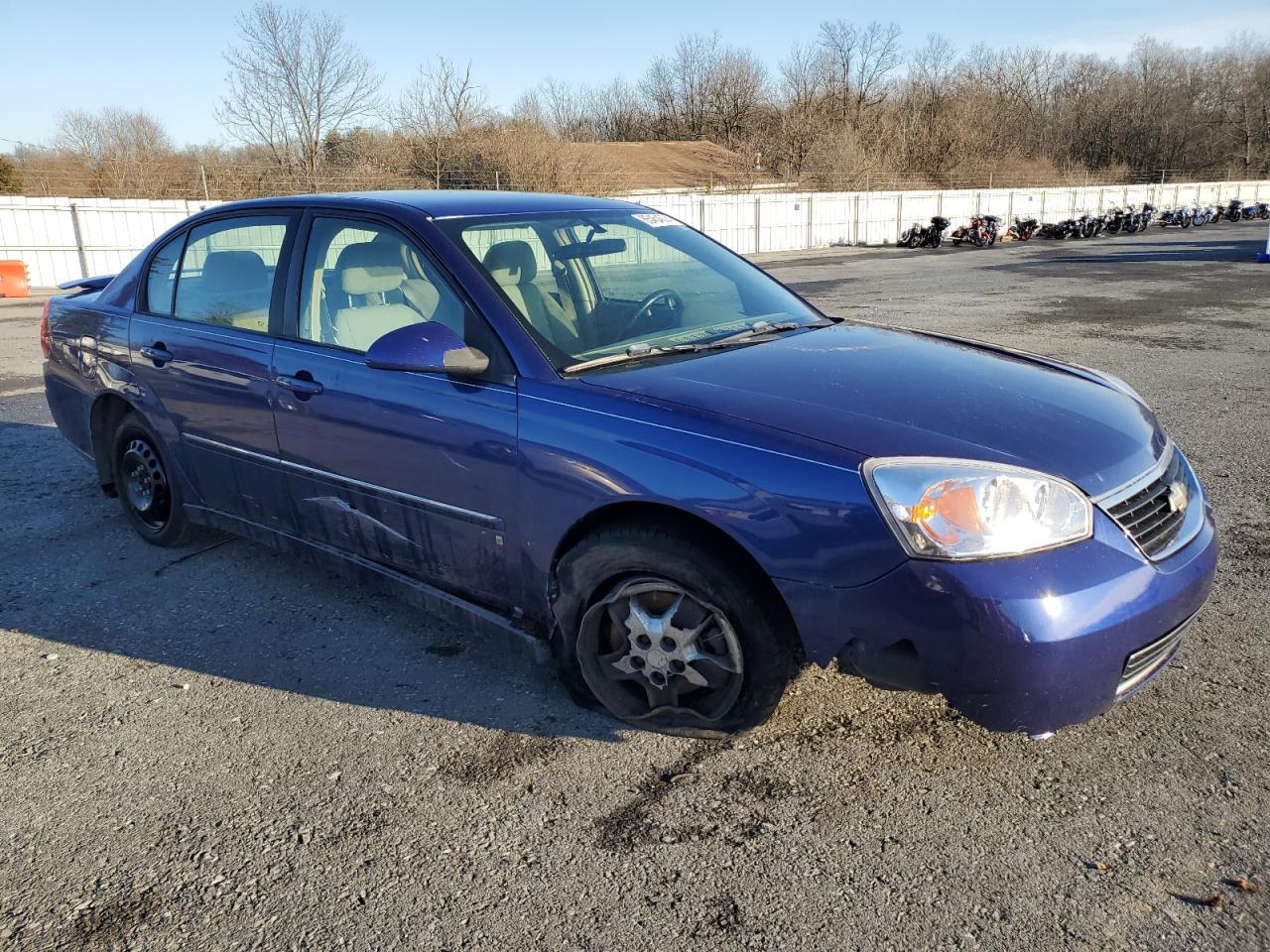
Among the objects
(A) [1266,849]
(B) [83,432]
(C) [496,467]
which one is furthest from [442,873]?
(B) [83,432]

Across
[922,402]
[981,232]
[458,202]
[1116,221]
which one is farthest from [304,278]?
[1116,221]

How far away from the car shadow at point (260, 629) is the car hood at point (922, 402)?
103cm

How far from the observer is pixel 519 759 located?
292 cm

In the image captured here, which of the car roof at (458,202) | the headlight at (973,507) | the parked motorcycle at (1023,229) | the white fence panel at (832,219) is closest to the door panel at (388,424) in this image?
the car roof at (458,202)

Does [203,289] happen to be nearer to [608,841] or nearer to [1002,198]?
[608,841]

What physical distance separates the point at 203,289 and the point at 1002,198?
43.6 meters

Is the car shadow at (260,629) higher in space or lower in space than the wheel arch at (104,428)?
lower

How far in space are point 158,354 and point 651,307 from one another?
2318mm

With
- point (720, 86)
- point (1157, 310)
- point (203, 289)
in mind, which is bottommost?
point (1157, 310)

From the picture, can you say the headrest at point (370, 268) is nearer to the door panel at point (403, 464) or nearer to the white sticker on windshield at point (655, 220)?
the door panel at point (403, 464)

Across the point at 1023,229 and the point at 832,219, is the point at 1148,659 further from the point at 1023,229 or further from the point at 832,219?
the point at 1023,229

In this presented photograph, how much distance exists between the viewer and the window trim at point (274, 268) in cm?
384

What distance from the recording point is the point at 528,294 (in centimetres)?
333

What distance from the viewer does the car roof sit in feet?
12.0
